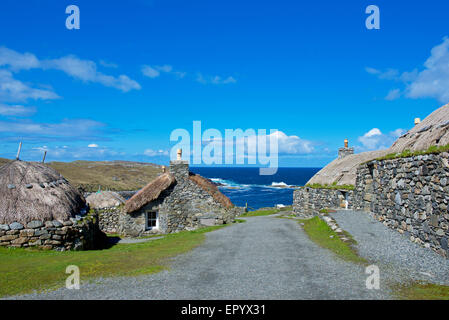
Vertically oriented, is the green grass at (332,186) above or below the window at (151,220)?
above

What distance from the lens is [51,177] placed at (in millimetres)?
16453

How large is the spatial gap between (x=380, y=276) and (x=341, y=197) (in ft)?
52.9

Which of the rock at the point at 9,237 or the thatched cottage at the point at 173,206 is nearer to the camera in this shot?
the rock at the point at 9,237

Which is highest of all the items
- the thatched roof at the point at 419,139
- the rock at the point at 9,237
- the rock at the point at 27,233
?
the thatched roof at the point at 419,139

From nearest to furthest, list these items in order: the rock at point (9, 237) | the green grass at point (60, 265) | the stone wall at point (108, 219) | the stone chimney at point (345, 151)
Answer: the green grass at point (60, 265)
the rock at point (9, 237)
the stone wall at point (108, 219)
the stone chimney at point (345, 151)

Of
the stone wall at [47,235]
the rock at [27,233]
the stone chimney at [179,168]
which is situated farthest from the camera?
the stone chimney at [179,168]

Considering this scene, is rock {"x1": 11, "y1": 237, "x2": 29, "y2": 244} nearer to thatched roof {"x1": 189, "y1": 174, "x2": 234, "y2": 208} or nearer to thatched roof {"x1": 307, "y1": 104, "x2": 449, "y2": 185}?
thatched roof {"x1": 189, "y1": 174, "x2": 234, "y2": 208}

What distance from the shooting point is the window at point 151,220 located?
22.2 metres

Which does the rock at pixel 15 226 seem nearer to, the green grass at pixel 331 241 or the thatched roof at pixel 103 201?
the green grass at pixel 331 241

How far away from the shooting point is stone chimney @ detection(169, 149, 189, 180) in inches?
872

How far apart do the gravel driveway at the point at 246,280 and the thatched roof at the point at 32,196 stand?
7373 millimetres

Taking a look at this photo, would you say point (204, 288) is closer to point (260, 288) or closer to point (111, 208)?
point (260, 288)

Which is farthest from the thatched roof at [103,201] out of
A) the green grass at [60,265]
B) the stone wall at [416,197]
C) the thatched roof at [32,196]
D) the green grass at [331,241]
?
the stone wall at [416,197]

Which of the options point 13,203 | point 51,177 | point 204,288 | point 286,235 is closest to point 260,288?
point 204,288
